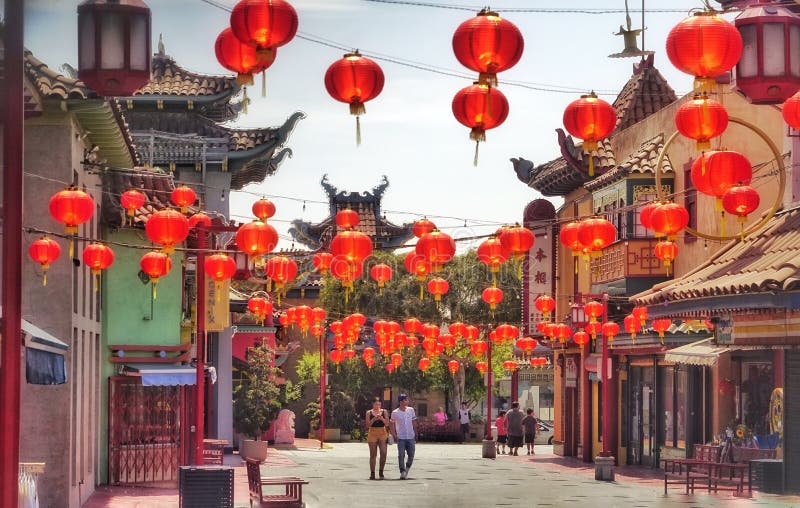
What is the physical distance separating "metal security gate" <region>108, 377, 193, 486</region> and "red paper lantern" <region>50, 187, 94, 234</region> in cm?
1130

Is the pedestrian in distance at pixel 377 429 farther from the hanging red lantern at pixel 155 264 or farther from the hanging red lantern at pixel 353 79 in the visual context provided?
the hanging red lantern at pixel 353 79

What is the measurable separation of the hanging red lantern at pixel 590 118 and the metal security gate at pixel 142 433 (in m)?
17.6

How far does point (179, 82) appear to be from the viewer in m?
46.6

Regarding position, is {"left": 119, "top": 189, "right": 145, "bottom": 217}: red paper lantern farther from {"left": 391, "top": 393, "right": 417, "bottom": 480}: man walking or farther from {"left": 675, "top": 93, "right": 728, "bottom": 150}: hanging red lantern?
{"left": 675, "top": 93, "right": 728, "bottom": 150}: hanging red lantern

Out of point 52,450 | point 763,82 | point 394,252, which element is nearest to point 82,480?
point 52,450

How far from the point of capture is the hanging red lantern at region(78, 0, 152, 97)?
14.9 m

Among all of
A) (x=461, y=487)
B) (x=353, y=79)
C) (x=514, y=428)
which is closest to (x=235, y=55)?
(x=353, y=79)

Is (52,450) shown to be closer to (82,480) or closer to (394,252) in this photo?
(82,480)

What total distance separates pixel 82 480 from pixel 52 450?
2764 mm

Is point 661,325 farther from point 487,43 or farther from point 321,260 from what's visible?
point 487,43

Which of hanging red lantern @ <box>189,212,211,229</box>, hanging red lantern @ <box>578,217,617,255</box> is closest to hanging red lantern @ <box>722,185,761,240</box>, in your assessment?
hanging red lantern @ <box>578,217,617,255</box>

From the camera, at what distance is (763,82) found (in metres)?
16.1

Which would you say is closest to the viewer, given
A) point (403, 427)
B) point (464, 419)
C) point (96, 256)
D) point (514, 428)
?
point (96, 256)

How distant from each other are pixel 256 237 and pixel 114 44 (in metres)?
8.47
